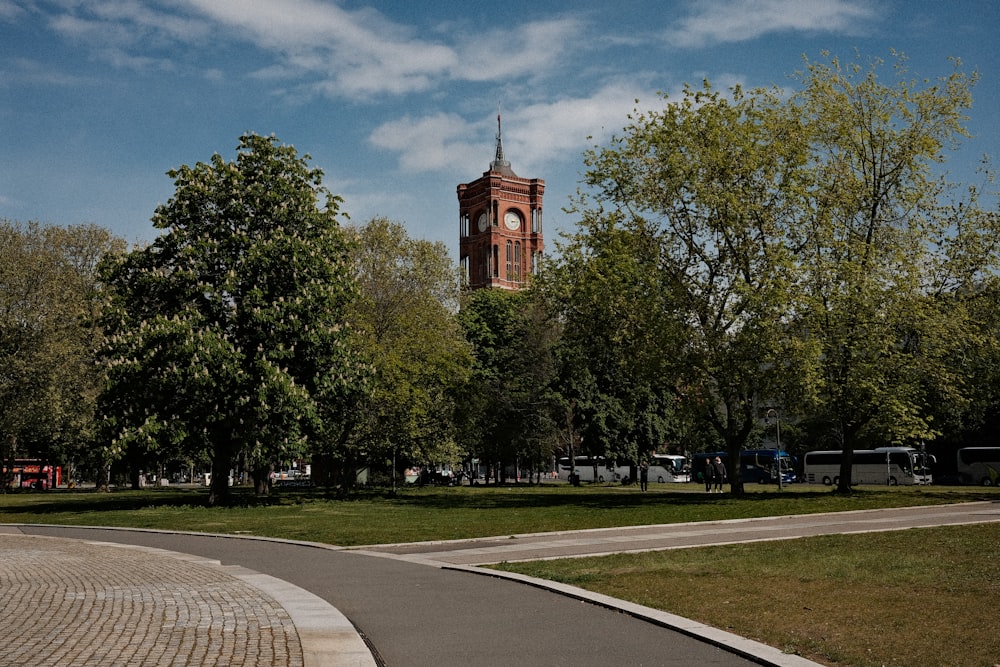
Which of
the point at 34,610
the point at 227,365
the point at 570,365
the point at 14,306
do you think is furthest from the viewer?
the point at 570,365

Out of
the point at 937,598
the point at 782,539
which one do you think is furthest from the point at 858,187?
the point at 937,598

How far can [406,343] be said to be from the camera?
45656 millimetres

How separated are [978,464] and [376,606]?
2527 inches

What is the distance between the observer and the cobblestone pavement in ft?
26.7

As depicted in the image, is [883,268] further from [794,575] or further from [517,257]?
[517,257]

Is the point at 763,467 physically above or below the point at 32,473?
above

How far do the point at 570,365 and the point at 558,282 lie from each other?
89.7 ft

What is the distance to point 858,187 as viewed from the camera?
3675cm

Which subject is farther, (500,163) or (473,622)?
(500,163)

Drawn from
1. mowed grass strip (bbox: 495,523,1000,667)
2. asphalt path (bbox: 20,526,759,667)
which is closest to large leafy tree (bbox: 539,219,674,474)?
mowed grass strip (bbox: 495,523,1000,667)

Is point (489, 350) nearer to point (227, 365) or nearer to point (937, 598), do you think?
point (227, 365)

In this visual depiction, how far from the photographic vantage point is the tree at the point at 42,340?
161 feet

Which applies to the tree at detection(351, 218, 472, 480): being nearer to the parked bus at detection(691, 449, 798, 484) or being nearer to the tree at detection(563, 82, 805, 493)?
the tree at detection(563, 82, 805, 493)

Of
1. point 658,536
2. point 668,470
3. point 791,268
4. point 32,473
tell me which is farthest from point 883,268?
point 32,473
